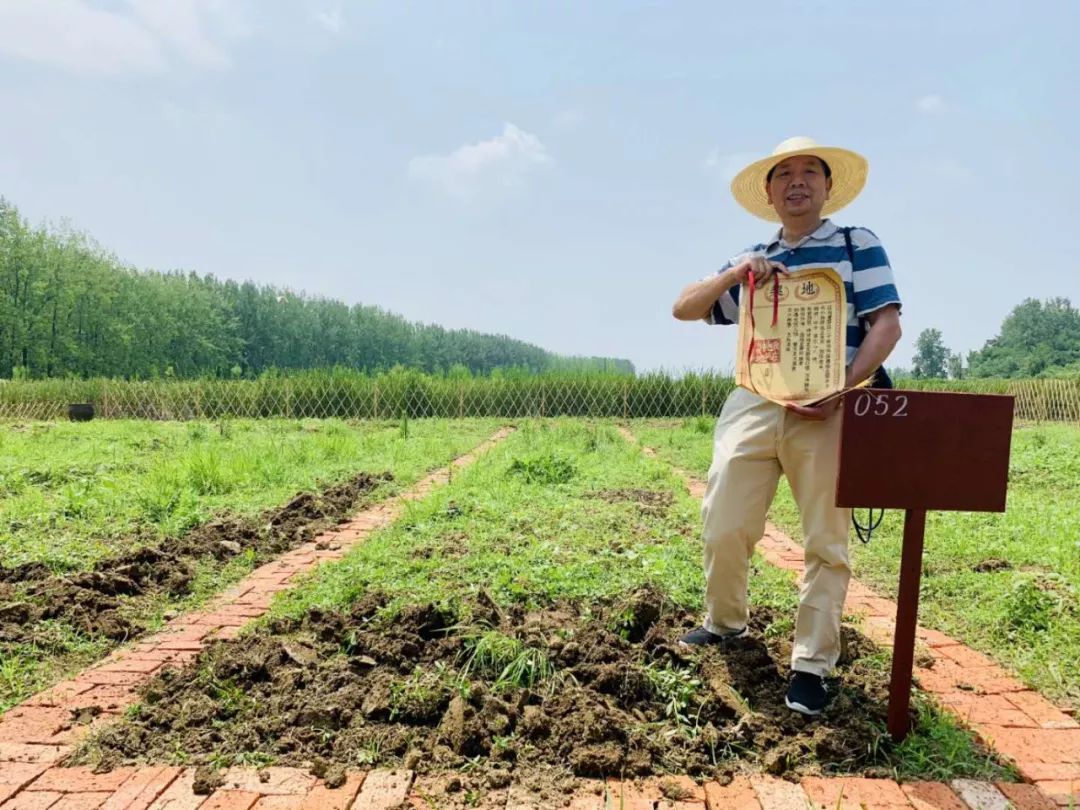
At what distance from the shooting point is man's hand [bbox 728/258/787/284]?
6.88ft

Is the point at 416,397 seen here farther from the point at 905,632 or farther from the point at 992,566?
the point at 905,632

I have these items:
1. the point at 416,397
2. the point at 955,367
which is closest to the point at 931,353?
the point at 955,367

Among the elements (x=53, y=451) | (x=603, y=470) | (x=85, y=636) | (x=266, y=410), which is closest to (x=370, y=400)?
(x=266, y=410)

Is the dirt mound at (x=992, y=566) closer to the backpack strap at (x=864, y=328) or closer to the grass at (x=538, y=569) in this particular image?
the grass at (x=538, y=569)

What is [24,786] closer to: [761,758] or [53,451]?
[761,758]

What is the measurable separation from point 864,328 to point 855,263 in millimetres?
197

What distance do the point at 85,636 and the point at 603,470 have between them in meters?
4.81

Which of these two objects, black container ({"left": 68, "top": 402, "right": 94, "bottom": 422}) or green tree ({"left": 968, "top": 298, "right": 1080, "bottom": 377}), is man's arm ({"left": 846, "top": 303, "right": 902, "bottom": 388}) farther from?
green tree ({"left": 968, "top": 298, "right": 1080, "bottom": 377})

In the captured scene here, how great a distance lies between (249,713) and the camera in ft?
6.60

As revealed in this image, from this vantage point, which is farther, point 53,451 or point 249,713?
point 53,451

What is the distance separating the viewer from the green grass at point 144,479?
412 centimetres

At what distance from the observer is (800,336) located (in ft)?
6.88

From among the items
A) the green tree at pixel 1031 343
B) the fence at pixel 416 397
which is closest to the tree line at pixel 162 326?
the fence at pixel 416 397

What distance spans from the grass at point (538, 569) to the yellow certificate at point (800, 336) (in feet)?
3.08
